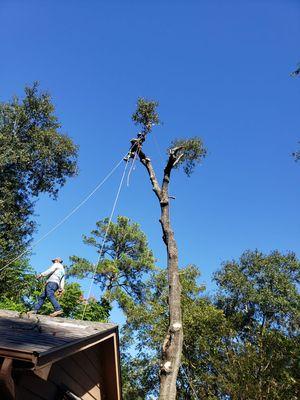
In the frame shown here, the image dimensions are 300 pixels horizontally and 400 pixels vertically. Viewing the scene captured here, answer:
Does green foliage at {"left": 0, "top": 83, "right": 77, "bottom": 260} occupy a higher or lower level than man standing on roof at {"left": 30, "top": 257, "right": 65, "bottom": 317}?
higher

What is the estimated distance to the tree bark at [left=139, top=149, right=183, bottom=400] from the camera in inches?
226

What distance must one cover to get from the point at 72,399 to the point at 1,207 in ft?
39.8

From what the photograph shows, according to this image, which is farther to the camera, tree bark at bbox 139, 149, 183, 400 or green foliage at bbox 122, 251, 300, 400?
green foliage at bbox 122, 251, 300, 400

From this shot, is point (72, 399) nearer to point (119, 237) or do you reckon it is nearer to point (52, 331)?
point (52, 331)

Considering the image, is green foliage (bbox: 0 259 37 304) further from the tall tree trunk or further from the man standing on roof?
the tall tree trunk

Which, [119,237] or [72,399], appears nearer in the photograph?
[72,399]

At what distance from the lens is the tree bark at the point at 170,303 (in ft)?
18.9

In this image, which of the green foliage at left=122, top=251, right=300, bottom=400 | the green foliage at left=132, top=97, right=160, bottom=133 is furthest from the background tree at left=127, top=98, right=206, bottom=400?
the green foliage at left=122, top=251, right=300, bottom=400

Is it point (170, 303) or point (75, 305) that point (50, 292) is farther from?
point (75, 305)

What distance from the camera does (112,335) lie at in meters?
7.22

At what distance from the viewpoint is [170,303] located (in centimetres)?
673

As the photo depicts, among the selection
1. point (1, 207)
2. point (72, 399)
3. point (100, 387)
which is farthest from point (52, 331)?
point (1, 207)

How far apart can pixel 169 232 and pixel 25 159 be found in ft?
36.8

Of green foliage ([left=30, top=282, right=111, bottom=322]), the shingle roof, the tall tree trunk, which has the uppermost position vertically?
green foliage ([left=30, top=282, right=111, bottom=322])
